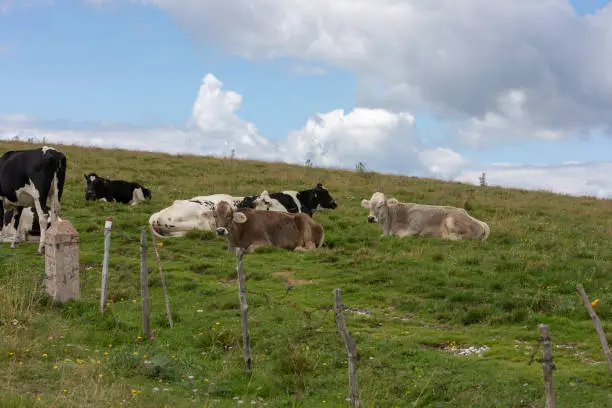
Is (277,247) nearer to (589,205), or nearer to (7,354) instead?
(7,354)

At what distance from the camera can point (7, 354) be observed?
8469 millimetres

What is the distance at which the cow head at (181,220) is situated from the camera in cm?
1969

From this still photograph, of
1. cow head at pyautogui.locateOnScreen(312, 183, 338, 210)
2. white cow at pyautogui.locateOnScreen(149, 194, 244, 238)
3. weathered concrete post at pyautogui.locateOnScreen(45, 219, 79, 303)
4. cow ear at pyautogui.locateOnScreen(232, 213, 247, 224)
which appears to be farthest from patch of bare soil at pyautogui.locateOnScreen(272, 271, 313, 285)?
cow head at pyautogui.locateOnScreen(312, 183, 338, 210)

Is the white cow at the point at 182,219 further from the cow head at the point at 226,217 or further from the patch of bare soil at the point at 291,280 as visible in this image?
the patch of bare soil at the point at 291,280

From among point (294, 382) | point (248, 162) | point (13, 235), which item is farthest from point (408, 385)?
point (248, 162)

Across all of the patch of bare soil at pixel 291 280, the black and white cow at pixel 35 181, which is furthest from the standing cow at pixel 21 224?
the patch of bare soil at pixel 291 280

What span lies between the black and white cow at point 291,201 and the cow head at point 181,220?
2127 mm

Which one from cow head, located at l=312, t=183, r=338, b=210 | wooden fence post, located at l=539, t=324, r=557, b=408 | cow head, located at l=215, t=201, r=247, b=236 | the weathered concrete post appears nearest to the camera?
wooden fence post, located at l=539, t=324, r=557, b=408

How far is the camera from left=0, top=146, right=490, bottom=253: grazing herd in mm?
16875

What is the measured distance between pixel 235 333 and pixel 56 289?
11.8ft

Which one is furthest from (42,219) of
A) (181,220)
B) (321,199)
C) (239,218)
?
(321,199)

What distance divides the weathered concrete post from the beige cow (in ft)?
35.4

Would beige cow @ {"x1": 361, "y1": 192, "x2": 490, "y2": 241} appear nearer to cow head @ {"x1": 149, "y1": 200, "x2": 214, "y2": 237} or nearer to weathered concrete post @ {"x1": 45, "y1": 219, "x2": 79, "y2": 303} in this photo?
cow head @ {"x1": 149, "y1": 200, "x2": 214, "y2": 237}

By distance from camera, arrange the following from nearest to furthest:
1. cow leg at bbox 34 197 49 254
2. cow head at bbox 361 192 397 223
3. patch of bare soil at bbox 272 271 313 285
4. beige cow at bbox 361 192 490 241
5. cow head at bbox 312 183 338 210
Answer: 1. patch of bare soil at bbox 272 271 313 285
2. cow leg at bbox 34 197 49 254
3. beige cow at bbox 361 192 490 241
4. cow head at bbox 361 192 397 223
5. cow head at bbox 312 183 338 210
